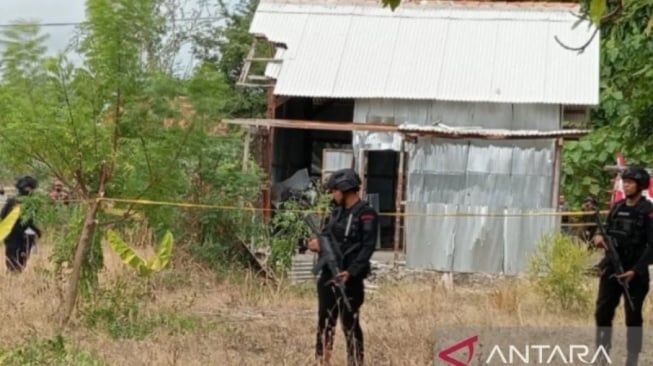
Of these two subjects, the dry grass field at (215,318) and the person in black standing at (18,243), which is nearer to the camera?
the dry grass field at (215,318)

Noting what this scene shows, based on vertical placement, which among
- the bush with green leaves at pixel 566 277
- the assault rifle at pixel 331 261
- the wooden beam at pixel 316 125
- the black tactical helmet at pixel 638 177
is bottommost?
the bush with green leaves at pixel 566 277

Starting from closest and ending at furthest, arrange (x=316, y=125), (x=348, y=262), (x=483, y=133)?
(x=348, y=262) → (x=483, y=133) → (x=316, y=125)

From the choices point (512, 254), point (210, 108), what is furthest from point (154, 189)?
point (512, 254)

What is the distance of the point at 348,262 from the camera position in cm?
681

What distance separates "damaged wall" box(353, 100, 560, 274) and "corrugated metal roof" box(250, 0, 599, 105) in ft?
1.03

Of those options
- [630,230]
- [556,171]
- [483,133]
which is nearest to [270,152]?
[483,133]

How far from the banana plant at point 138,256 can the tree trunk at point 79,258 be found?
246 millimetres

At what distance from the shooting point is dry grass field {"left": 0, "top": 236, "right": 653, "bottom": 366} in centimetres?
721

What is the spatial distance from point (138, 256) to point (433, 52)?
8.79 metres

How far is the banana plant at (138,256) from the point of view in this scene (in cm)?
858

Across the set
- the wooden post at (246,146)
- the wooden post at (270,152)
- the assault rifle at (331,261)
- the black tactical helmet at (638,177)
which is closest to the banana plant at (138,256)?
the assault rifle at (331,261)

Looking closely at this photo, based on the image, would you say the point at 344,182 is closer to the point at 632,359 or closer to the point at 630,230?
the point at 630,230

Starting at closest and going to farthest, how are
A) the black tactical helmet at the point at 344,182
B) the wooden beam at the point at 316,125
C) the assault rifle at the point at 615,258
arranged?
the black tactical helmet at the point at 344,182 → the assault rifle at the point at 615,258 → the wooden beam at the point at 316,125

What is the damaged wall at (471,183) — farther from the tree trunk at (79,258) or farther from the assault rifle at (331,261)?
the assault rifle at (331,261)
